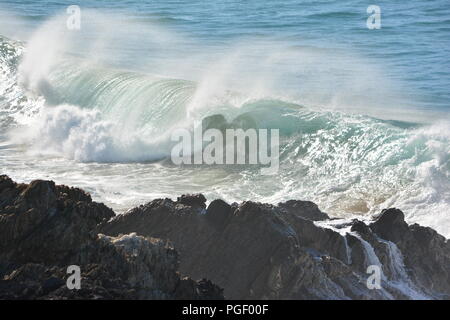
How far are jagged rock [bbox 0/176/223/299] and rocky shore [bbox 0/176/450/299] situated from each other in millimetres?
13

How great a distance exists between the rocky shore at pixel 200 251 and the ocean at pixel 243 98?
17.1 feet

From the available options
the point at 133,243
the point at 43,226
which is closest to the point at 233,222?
the point at 133,243

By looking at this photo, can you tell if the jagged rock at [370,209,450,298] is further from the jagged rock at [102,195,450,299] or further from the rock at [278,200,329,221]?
the rock at [278,200,329,221]

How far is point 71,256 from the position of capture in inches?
472

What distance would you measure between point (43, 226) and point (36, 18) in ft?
112

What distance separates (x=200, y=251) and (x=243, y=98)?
15624 mm

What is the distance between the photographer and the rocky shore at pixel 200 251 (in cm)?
1183

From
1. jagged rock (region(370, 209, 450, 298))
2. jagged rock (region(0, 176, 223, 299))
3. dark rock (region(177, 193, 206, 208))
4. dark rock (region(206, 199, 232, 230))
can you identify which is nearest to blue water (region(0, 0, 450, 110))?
jagged rock (region(370, 209, 450, 298))

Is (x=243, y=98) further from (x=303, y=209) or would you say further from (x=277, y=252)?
(x=277, y=252)

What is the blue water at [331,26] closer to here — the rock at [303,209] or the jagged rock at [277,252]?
the rock at [303,209]

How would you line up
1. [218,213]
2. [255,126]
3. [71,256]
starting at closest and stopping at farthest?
[71,256] → [218,213] → [255,126]

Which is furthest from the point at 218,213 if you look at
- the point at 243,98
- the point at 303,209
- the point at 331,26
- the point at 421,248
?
the point at 331,26

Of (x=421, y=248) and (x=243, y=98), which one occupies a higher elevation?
(x=243, y=98)

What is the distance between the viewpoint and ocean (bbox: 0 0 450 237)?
22750mm
